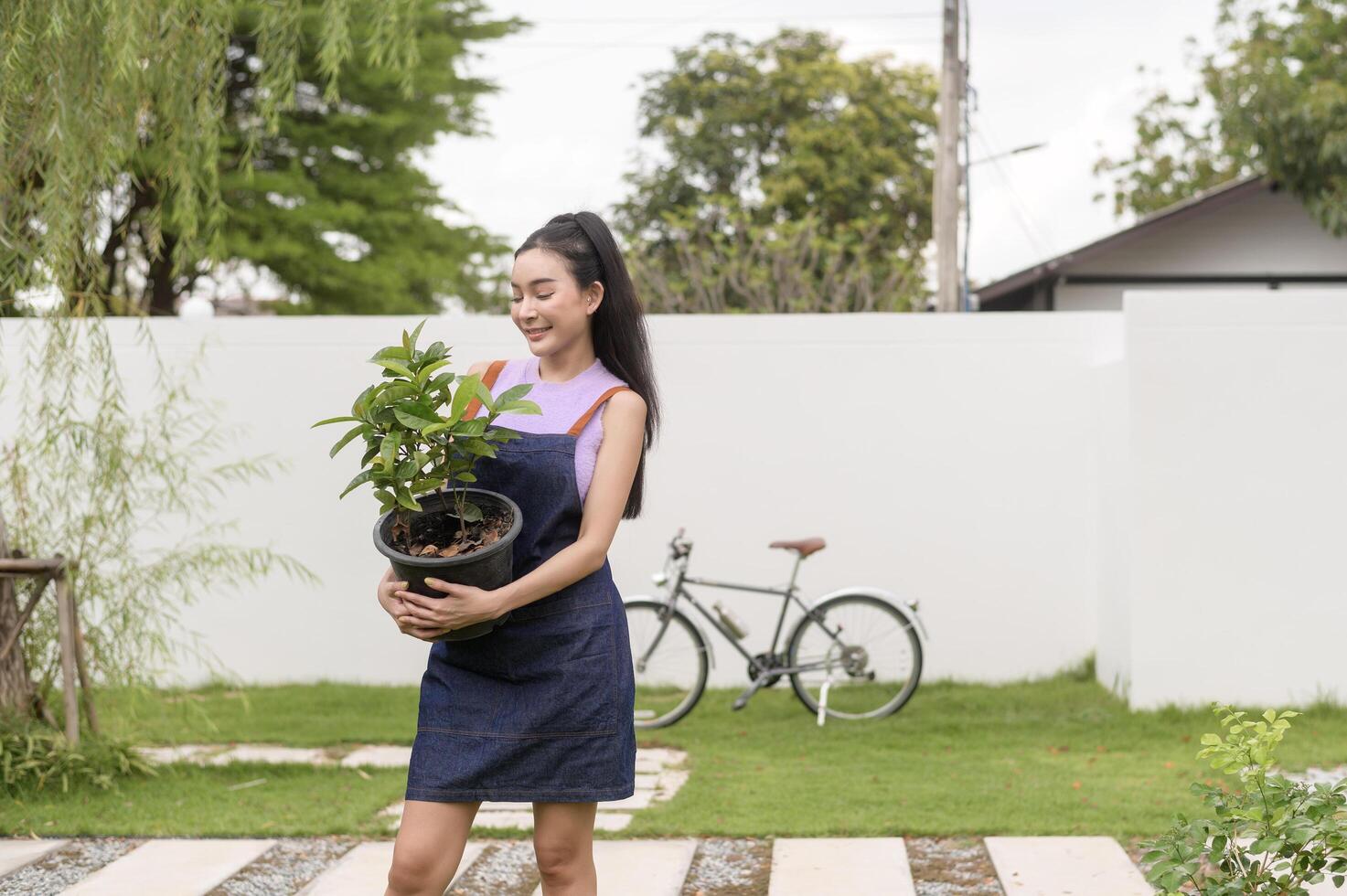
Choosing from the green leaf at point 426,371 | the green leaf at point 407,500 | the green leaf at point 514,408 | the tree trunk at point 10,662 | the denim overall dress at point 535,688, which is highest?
the green leaf at point 426,371

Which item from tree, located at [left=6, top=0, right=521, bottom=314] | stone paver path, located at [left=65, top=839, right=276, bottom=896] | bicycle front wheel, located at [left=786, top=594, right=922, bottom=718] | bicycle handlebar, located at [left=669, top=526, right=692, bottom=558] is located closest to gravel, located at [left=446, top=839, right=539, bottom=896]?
stone paver path, located at [left=65, top=839, right=276, bottom=896]

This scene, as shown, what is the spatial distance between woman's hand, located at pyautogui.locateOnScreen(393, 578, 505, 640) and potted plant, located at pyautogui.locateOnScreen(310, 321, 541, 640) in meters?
0.02

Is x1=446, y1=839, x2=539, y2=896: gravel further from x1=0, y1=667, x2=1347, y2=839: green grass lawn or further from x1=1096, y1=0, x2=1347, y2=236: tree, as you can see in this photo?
x1=1096, y1=0, x2=1347, y2=236: tree

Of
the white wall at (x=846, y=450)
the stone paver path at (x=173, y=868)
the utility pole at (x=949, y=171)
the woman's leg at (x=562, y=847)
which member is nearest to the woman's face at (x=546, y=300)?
the woman's leg at (x=562, y=847)

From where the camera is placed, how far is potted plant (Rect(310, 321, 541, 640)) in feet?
7.30

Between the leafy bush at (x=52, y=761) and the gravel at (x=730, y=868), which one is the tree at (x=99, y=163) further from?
the gravel at (x=730, y=868)

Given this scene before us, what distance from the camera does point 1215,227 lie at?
47.2ft

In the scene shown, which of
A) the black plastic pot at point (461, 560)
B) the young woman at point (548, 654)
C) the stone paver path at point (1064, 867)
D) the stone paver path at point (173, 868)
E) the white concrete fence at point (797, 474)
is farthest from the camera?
the white concrete fence at point (797, 474)

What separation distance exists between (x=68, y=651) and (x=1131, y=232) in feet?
36.8

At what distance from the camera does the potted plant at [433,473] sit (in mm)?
2226

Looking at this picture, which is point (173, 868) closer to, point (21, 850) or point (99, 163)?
point (21, 850)

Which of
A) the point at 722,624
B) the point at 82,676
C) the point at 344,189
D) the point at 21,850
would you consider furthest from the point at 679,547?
the point at 344,189

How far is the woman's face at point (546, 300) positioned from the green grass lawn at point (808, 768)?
226 centimetres

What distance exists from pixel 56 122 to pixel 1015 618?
470cm
